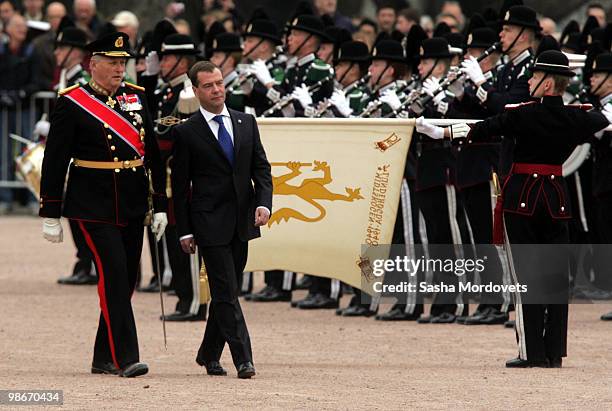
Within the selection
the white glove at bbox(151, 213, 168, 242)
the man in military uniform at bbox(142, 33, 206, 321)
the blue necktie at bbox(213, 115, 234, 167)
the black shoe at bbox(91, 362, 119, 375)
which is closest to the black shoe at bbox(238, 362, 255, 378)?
the black shoe at bbox(91, 362, 119, 375)

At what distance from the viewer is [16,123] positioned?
20.8m

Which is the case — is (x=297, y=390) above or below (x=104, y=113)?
below

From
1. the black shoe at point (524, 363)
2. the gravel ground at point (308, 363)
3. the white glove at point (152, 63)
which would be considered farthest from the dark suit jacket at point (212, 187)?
the white glove at point (152, 63)

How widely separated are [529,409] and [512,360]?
5.63 feet

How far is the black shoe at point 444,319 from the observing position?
12945 mm

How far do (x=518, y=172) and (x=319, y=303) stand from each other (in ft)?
12.1

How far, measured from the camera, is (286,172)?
12938mm

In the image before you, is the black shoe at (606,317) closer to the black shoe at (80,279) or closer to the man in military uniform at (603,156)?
the man in military uniform at (603,156)

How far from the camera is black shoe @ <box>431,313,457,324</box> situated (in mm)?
12945

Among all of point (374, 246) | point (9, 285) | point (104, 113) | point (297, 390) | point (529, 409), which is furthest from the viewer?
point (9, 285)

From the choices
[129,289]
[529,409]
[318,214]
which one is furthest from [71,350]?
[529,409]

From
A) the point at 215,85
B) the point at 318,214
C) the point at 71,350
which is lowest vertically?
the point at 71,350

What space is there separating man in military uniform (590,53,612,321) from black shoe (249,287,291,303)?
8.40 ft

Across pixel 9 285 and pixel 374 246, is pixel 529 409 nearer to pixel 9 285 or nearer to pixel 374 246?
pixel 374 246
